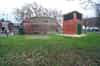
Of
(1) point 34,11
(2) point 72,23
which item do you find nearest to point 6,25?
(1) point 34,11

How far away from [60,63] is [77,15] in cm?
112

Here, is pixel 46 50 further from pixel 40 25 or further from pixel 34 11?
pixel 34 11

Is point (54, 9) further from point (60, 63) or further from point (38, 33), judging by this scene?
point (60, 63)

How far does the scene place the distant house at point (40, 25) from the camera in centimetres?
459

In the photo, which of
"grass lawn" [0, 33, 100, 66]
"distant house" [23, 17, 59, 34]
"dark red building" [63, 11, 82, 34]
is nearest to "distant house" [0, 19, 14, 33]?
"grass lawn" [0, 33, 100, 66]

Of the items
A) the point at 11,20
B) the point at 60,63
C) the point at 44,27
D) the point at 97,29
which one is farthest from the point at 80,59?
the point at 11,20

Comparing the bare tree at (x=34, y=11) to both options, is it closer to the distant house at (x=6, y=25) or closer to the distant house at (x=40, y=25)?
the distant house at (x=40, y=25)

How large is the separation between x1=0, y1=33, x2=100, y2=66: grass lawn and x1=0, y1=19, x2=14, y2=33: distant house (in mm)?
192

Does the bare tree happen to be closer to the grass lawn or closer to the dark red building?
the dark red building

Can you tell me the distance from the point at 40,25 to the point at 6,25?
75 cm

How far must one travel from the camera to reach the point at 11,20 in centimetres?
459

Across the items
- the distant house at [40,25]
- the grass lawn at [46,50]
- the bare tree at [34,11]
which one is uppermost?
the bare tree at [34,11]

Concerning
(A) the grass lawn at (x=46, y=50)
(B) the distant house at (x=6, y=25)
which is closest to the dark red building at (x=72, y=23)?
(A) the grass lawn at (x=46, y=50)

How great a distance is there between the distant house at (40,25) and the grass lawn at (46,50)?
164mm
